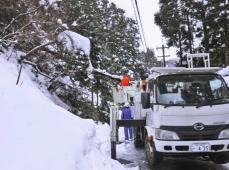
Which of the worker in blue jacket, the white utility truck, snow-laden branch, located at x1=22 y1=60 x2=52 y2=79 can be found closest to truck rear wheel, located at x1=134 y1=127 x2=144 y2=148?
the worker in blue jacket

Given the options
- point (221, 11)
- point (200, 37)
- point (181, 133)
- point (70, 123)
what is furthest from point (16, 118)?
point (200, 37)

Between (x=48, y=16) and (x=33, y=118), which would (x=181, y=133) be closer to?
(x=33, y=118)

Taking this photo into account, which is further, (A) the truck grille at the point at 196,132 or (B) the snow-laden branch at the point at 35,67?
(B) the snow-laden branch at the point at 35,67

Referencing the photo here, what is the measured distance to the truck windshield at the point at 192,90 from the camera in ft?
29.7

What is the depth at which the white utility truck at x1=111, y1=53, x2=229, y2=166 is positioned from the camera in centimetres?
854

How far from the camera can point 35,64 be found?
12984 mm

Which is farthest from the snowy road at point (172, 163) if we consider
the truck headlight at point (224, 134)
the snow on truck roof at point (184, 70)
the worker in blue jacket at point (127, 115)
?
the worker in blue jacket at point (127, 115)

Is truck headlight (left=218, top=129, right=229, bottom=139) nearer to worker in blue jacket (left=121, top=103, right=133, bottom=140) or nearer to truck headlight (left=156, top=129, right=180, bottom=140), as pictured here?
truck headlight (left=156, top=129, right=180, bottom=140)

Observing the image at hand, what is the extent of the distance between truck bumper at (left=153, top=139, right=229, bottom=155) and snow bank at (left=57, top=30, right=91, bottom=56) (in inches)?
239

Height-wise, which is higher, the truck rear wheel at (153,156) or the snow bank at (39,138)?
the snow bank at (39,138)

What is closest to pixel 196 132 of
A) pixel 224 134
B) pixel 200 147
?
pixel 200 147

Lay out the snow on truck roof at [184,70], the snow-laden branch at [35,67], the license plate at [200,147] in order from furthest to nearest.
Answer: the snow-laden branch at [35,67], the snow on truck roof at [184,70], the license plate at [200,147]

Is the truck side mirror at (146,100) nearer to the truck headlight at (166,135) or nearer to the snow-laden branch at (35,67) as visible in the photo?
the truck headlight at (166,135)

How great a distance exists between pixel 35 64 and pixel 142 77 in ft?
11.0
